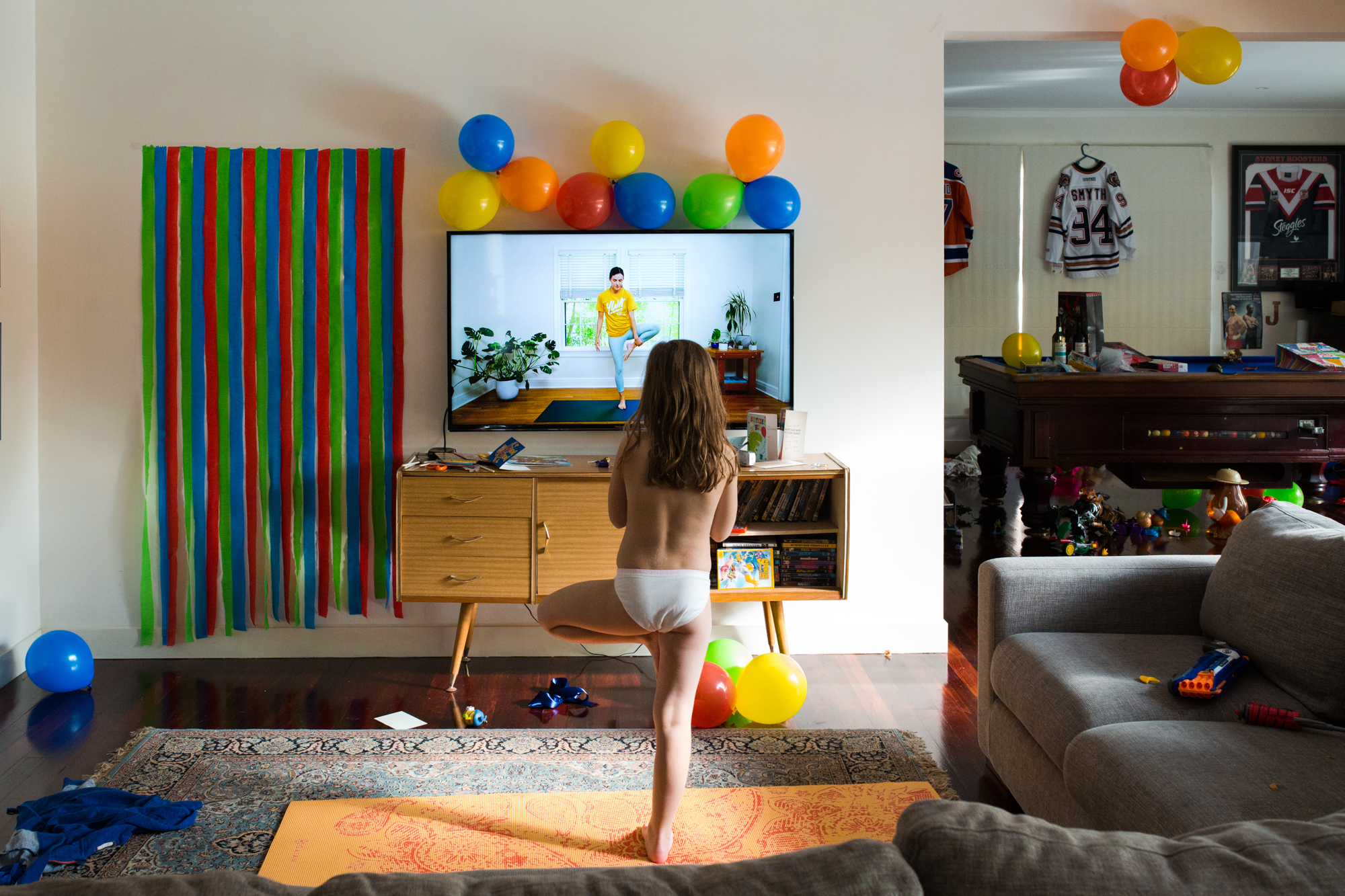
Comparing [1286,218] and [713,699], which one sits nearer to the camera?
[713,699]

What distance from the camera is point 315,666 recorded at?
3.83 meters

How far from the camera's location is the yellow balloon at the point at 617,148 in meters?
3.63

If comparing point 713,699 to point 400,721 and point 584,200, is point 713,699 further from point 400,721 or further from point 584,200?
point 584,200

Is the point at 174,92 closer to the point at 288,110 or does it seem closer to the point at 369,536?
the point at 288,110

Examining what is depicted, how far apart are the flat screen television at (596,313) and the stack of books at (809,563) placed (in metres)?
0.55

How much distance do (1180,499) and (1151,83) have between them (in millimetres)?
3354

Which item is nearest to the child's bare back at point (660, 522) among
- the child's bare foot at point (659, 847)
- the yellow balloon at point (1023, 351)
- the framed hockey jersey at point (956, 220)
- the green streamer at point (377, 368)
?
the child's bare foot at point (659, 847)

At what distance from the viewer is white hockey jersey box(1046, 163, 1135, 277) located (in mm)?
7891

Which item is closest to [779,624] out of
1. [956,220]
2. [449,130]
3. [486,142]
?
[486,142]

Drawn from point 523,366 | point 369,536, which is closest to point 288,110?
point 523,366

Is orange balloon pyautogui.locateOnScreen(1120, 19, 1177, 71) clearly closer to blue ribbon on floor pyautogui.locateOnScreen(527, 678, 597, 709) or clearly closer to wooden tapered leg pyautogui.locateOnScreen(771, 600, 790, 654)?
wooden tapered leg pyautogui.locateOnScreen(771, 600, 790, 654)

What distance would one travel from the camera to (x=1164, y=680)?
2359 mm

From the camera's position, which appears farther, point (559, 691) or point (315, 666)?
point (315, 666)

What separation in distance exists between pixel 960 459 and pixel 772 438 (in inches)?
168
